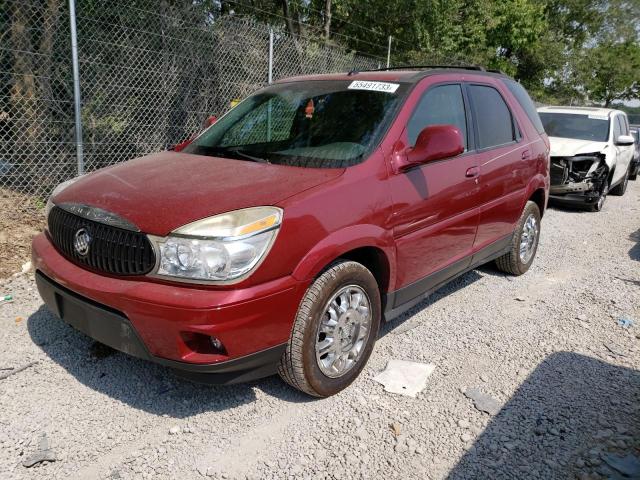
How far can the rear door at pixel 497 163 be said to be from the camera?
411 cm

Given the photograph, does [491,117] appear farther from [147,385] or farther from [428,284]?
[147,385]

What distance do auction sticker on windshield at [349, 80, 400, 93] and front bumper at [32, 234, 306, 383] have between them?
1647 mm

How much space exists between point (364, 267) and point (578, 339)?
204cm

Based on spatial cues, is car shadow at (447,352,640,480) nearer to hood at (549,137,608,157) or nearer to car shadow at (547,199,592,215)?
hood at (549,137,608,157)

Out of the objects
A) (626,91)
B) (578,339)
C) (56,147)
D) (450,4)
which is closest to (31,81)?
(56,147)

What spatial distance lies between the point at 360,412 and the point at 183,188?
1.62 m

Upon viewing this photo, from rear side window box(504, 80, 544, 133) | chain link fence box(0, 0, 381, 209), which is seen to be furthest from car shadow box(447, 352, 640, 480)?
chain link fence box(0, 0, 381, 209)

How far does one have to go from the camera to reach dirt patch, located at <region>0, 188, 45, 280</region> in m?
4.74

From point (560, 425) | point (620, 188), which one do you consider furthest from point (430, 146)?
point (620, 188)

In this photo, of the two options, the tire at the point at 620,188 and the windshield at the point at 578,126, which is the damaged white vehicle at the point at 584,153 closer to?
the windshield at the point at 578,126

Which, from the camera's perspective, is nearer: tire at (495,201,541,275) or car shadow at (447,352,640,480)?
car shadow at (447,352,640,480)

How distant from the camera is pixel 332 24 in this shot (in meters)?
16.5

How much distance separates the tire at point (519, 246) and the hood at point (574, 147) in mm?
3948

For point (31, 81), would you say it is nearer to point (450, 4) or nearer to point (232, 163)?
point (232, 163)
